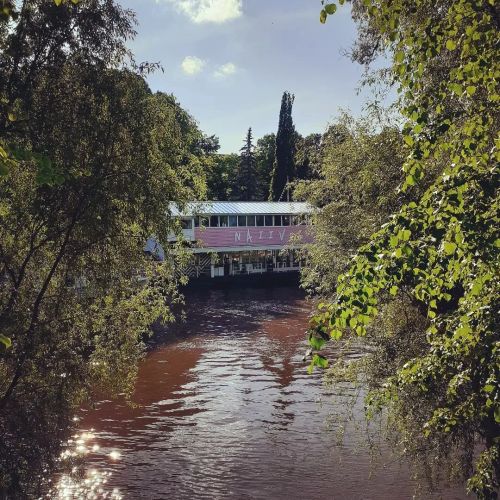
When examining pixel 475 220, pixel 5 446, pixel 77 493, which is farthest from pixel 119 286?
pixel 475 220

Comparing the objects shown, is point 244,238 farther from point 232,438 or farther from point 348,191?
point 348,191

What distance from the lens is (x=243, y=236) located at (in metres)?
43.7

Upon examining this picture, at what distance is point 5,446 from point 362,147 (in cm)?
899

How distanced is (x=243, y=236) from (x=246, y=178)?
27017 millimetres

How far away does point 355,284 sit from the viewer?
2912mm

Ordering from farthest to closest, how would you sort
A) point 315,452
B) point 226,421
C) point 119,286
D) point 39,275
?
point 226,421 < point 315,452 < point 119,286 < point 39,275

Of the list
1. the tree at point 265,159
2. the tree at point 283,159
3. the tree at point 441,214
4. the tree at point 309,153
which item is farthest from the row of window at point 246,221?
the tree at point 441,214

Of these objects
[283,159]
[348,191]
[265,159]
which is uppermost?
[265,159]

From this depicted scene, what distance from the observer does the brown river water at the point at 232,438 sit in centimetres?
1223

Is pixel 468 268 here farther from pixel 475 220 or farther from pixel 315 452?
pixel 315 452

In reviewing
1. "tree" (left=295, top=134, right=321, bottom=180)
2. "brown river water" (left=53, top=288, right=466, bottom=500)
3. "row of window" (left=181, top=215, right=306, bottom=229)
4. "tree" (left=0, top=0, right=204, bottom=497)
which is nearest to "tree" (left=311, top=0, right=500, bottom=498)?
"tree" (left=0, top=0, right=204, bottom=497)

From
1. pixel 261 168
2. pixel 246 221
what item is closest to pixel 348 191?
pixel 246 221

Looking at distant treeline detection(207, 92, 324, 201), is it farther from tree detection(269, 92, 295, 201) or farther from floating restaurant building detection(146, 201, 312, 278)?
floating restaurant building detection(146, 201, 312, 278)

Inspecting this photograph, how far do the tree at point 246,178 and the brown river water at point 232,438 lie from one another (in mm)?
45844
